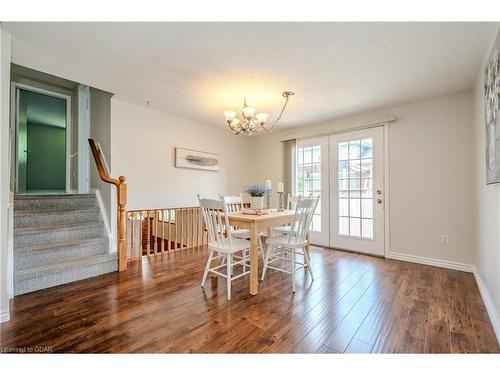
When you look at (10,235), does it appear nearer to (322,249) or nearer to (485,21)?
(322,249)

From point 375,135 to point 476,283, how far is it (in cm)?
218

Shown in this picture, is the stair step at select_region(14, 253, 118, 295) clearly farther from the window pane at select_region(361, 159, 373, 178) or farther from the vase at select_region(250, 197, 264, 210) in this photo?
the window pane at select_region(361, 159, 373, 178)

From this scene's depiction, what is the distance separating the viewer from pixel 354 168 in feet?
12.6

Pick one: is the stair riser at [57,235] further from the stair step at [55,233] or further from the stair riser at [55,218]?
the stair riser at [55,218]

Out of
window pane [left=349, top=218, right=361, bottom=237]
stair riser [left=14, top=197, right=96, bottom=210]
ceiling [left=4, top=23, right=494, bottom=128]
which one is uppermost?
ceiling [left=4, top=23, right=494, bottom=128]

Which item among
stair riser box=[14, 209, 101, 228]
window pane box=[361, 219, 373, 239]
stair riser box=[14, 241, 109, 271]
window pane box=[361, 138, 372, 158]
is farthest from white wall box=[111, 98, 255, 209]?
window pane box=[361, 219, 373, 239]

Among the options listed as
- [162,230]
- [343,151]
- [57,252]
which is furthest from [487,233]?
[57,252]

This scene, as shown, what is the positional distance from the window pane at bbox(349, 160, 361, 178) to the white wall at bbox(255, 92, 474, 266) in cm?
47

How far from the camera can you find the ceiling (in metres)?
1.79

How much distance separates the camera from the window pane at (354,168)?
3814 mm

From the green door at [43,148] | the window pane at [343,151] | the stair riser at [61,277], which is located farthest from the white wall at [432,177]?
the green door at [43,148]

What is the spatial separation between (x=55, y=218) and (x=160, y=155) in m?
1.63
